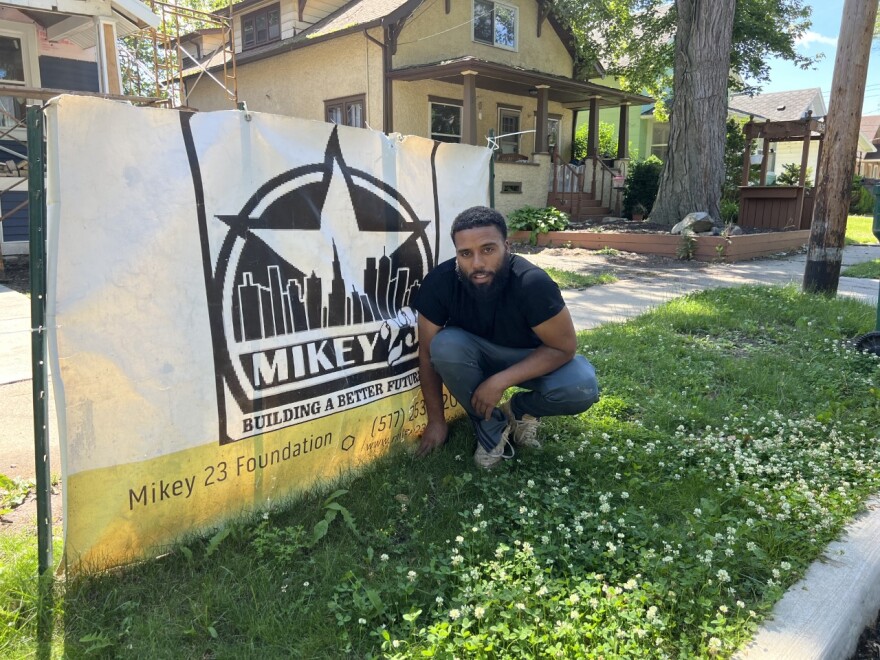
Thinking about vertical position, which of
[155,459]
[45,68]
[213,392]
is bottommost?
[155,459]

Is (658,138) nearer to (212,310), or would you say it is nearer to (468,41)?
(468,41)

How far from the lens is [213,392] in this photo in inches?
101

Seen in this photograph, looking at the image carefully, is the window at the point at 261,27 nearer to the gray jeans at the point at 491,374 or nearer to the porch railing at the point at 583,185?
the porch railing at the point at 583,185

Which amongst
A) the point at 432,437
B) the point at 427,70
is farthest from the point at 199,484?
the point at 427,70

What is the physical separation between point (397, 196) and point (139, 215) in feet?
4.46

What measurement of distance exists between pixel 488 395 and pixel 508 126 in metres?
17.6

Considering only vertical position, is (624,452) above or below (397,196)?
below

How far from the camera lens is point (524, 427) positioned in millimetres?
3496

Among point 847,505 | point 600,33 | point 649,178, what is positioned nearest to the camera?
point 847,505

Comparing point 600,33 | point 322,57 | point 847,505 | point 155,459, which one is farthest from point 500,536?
point 600,33

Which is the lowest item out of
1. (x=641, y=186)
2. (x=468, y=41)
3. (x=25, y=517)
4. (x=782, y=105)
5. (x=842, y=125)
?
(x=25, y=517)

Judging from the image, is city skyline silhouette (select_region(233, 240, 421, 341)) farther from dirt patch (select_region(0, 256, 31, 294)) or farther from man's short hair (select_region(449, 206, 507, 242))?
dirt patch (select_region(0, 256, 31, 294))

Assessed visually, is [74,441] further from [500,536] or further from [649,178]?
[649,178]

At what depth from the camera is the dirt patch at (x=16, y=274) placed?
25.6 feet
